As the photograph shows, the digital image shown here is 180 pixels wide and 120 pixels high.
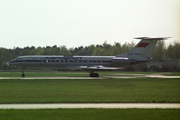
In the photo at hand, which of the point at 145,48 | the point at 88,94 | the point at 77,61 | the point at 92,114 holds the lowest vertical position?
the point at 88,94

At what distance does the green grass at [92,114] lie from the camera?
492 inches

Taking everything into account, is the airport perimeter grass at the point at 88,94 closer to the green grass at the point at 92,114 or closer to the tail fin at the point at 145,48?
the green grass at the point at 92,114

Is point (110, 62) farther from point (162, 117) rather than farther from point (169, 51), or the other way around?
point (169, 51)

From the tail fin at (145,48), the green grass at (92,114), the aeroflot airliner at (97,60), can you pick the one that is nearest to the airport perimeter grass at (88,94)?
the green grass at (92,114)

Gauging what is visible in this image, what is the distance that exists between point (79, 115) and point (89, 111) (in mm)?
1104

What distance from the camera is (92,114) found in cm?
1329

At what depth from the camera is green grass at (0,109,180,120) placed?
1249 centimetres

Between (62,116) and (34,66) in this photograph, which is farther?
(34,66)

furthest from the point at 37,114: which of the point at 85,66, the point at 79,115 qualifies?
the point at 85,66

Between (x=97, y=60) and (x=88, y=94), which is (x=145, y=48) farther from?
(x=88, y=94)

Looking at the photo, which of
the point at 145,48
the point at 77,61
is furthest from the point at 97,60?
the point at 145,48

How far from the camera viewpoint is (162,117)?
1266cm

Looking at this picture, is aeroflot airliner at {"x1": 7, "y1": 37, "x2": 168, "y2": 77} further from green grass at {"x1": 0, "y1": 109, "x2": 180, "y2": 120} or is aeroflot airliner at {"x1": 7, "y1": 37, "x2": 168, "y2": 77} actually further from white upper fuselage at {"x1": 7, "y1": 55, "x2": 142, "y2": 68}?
green grass at {"x1": 0, "y1": 109, "x2": 180, "y2": 120}

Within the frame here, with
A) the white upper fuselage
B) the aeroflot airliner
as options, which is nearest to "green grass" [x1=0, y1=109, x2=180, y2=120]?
the aeroflot airliner
